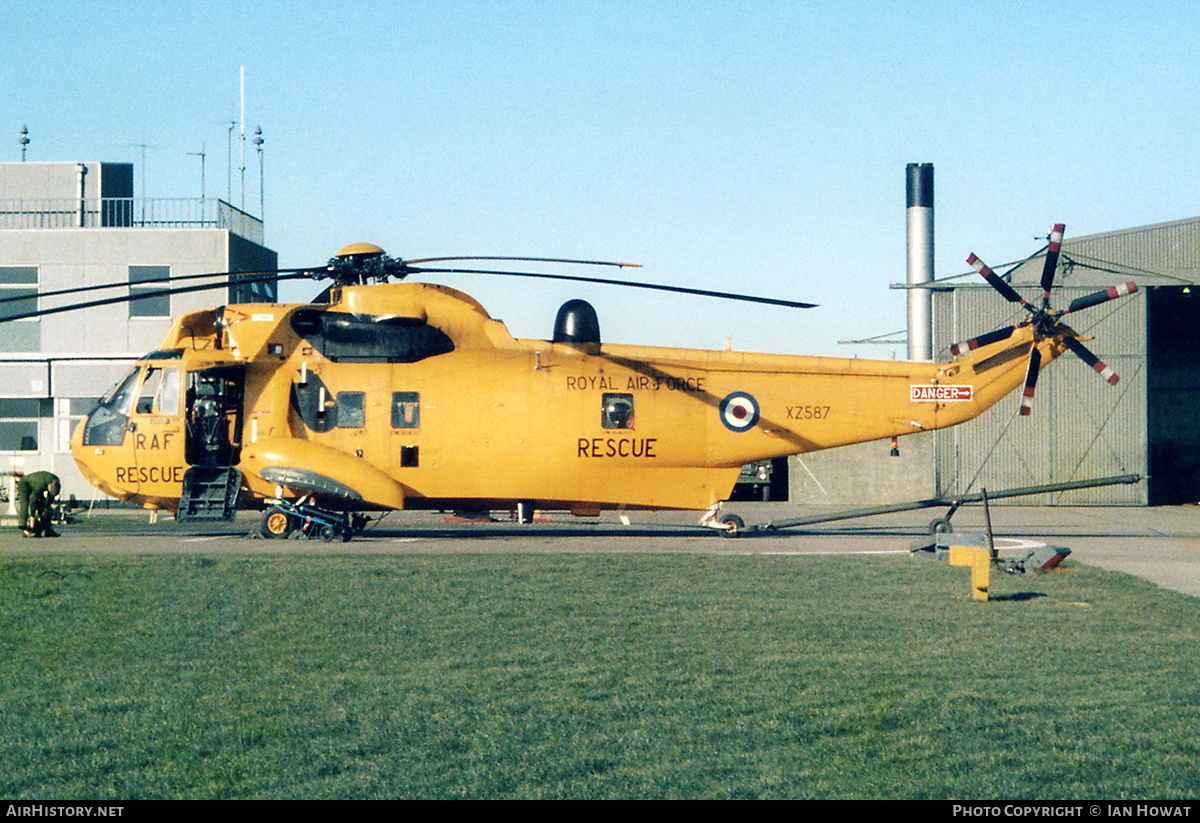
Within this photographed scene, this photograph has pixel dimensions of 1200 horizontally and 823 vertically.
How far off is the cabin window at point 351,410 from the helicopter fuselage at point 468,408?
1.6 inches

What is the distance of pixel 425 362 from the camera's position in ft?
65.9

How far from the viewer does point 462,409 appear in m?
20.0

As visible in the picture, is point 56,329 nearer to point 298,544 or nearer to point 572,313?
point 298,544

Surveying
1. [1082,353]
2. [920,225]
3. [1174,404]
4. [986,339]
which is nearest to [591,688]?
[986,339]

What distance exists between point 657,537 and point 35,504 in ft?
38.1

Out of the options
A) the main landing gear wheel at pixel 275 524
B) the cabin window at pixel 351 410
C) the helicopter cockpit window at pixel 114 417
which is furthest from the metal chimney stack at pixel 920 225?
the helicopter cockpit window at pixel 114 417

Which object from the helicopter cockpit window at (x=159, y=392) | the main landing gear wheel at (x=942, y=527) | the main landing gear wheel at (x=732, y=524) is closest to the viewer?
the main landing gear wheel at (x=942, y=527)

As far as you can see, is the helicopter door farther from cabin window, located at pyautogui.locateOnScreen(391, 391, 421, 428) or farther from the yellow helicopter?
cabin window, located at pyautogui.locateOnScreen(391, 391, 421, 428)

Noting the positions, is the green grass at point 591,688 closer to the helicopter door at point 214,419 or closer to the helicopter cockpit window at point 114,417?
the helicopter door at point 214,419

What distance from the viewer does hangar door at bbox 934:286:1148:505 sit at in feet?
111

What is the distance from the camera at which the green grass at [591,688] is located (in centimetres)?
643

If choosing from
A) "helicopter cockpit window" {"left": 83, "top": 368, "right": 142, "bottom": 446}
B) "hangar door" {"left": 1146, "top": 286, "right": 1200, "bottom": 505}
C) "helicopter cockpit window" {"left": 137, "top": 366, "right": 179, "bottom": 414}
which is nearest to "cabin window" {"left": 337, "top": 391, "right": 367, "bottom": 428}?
"helicopter cockpit window" {"left": 137, "top": 366, "right": 179, "bottom": 414}

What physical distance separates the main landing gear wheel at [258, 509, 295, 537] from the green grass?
5.94 metres

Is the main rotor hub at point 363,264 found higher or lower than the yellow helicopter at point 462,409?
higher
